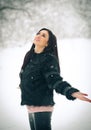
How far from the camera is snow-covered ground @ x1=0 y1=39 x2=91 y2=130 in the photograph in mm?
2459

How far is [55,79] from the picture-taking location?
229 centimetres

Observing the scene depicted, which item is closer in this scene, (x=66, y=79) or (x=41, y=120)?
(x=41, y=120)

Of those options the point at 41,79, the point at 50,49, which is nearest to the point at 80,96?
the point at 41,79

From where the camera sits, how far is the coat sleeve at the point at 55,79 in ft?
7.24

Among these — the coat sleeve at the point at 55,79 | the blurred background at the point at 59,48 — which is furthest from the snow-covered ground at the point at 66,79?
the coat sleeve at the point at 55,79

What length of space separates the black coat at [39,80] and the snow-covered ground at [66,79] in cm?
8

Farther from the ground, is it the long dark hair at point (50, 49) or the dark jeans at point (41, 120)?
the long dark hair at point (50, 49)

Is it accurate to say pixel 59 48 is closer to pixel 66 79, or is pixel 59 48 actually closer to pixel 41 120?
pixel 66 79

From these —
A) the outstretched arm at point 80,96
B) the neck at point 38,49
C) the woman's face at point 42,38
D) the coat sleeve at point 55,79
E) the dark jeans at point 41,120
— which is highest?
the woman's face at point 42,38

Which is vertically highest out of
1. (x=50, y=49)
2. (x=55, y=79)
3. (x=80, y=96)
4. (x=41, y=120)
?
(x=50, y=49)

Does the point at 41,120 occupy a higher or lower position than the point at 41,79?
lower

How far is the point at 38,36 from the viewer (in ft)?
8.16

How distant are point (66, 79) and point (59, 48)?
240 millimetres

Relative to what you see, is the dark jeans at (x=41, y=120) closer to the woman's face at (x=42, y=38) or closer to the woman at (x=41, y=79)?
the woman at (x=41, y=79)
